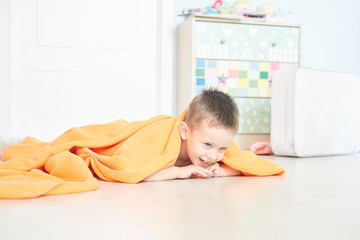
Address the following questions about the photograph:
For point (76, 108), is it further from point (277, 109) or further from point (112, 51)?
point (277, 109)

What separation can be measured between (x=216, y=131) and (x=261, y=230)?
55cm

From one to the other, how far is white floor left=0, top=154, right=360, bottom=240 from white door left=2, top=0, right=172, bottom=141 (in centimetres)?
184

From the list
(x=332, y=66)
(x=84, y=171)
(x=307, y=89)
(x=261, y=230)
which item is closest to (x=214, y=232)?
(x=261, y=230)

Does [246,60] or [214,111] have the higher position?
[246,60]

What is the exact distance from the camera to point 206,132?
137 centimetres

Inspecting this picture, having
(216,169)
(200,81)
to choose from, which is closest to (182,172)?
(216,169)

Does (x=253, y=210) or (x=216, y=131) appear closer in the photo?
(x=253, y=210)

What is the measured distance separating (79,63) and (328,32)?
2210mm

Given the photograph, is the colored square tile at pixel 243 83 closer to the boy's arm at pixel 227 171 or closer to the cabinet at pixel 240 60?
the cabinet at pixel 240 60

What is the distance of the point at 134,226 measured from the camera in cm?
86

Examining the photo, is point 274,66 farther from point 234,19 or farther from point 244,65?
point 234,19

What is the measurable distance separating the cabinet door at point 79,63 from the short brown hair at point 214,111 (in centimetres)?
183

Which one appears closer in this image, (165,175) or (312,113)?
(165,175)

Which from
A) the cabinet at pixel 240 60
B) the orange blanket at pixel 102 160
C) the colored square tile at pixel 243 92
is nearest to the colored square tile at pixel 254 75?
the cabinet at pixel 240 60
